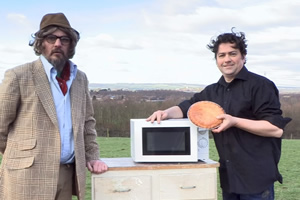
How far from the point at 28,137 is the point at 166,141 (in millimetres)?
1188

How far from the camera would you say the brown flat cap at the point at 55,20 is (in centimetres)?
309

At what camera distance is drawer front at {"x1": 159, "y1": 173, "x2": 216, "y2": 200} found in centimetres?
357

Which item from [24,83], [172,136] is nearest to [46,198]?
[24,83]

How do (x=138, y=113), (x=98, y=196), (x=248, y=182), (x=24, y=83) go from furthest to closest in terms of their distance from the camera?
1. (x=138, y=113)
2. (x=98, y=196)
3. (x=248, y=182)
4. (x=24, y=83)

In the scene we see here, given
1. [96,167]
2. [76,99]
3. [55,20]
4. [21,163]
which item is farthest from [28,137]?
[55,20]

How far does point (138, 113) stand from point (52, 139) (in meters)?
20.5

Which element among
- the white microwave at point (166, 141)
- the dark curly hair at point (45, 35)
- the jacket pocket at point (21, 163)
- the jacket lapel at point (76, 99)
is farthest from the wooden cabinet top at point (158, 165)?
the dark curly hair at point (45, 35)

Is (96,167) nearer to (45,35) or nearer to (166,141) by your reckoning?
(166,141)

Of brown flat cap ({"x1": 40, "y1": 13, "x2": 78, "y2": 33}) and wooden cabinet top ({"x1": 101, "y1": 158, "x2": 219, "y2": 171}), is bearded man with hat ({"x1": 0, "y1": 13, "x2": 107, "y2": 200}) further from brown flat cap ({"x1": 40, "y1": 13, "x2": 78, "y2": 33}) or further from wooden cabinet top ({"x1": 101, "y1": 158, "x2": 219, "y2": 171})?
wooden cabinet top ({"x1": 101, "y1": 158, "x2": 219, "y2": 171})

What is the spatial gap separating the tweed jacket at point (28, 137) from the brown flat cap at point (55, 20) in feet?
1.15

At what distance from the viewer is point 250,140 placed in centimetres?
326

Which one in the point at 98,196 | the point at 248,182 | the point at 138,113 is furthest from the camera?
the point at 138,113

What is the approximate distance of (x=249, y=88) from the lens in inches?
128

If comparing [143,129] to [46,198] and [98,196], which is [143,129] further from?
[46,198]
